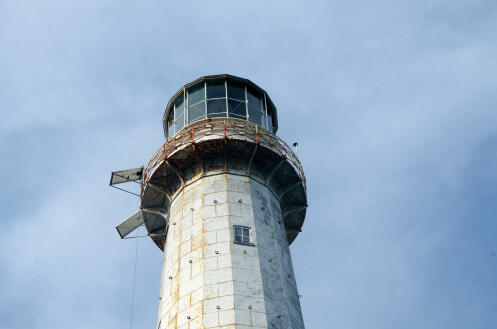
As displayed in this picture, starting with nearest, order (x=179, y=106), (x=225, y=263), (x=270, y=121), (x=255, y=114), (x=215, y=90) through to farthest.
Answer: (x=225, y=263), (x=215, y=90), (x=255, y=114), (x=179, y=106), (x=270, y=121)

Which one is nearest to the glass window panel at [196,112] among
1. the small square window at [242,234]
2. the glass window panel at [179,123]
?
the glass window panel at [179,123]

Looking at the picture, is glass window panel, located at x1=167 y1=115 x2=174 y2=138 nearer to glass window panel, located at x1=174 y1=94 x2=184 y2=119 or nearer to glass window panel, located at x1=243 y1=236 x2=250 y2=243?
glass window panel, located at x1=174 y1=94 x2=184 y2=119

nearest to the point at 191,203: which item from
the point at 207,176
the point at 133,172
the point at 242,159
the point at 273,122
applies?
the point at 207,176

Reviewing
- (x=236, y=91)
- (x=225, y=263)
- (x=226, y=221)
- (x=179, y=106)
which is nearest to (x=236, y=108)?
(x=236, y=91)

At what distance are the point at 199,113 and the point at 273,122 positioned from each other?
5.42m

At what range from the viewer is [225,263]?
27.3 metres

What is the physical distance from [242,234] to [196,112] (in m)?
10.3

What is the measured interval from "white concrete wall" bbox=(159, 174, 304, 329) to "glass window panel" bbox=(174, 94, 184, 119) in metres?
6.97

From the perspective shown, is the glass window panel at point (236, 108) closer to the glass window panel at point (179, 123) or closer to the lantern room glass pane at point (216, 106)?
the lantern room glass pane at point (216, 106)

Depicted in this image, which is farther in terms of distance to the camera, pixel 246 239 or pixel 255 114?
pixel 255 114

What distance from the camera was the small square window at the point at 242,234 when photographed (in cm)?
2872

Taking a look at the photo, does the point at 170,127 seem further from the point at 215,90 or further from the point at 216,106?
the point at 215,90

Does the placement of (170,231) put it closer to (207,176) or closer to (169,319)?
(207,176)

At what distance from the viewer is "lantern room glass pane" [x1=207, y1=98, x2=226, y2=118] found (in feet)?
119
